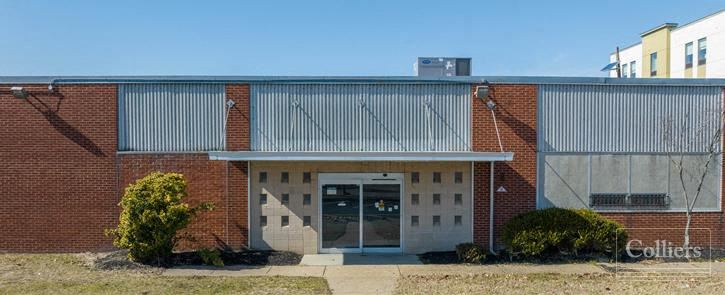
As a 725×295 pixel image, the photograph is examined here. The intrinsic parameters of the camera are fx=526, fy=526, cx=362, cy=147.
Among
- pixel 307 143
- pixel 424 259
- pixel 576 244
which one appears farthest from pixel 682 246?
pixel 307 143

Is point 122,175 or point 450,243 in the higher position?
point 122,175

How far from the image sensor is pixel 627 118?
13242 mm

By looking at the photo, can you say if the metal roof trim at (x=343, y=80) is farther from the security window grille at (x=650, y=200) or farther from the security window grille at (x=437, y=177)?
the security window grille at (x=650, y=200)

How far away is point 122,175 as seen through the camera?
1287 centimetres

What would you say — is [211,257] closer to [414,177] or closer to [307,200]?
[307,200]

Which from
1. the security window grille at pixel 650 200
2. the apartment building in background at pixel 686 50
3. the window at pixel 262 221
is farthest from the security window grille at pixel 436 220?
the apartment building in background at pixel 686 50

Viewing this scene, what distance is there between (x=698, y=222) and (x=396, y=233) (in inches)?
301

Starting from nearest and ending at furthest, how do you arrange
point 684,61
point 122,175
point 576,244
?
point 576,244 → point 122,175 → point 684,61

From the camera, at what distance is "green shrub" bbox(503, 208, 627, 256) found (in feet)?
39.1

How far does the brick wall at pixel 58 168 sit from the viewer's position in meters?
12.8

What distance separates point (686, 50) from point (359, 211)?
41812 mm

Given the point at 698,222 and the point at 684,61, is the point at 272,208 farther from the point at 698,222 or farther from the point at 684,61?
the point at 684,61

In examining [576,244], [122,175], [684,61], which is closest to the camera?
[576,244]

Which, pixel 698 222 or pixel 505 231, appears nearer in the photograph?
pixel 505 231
